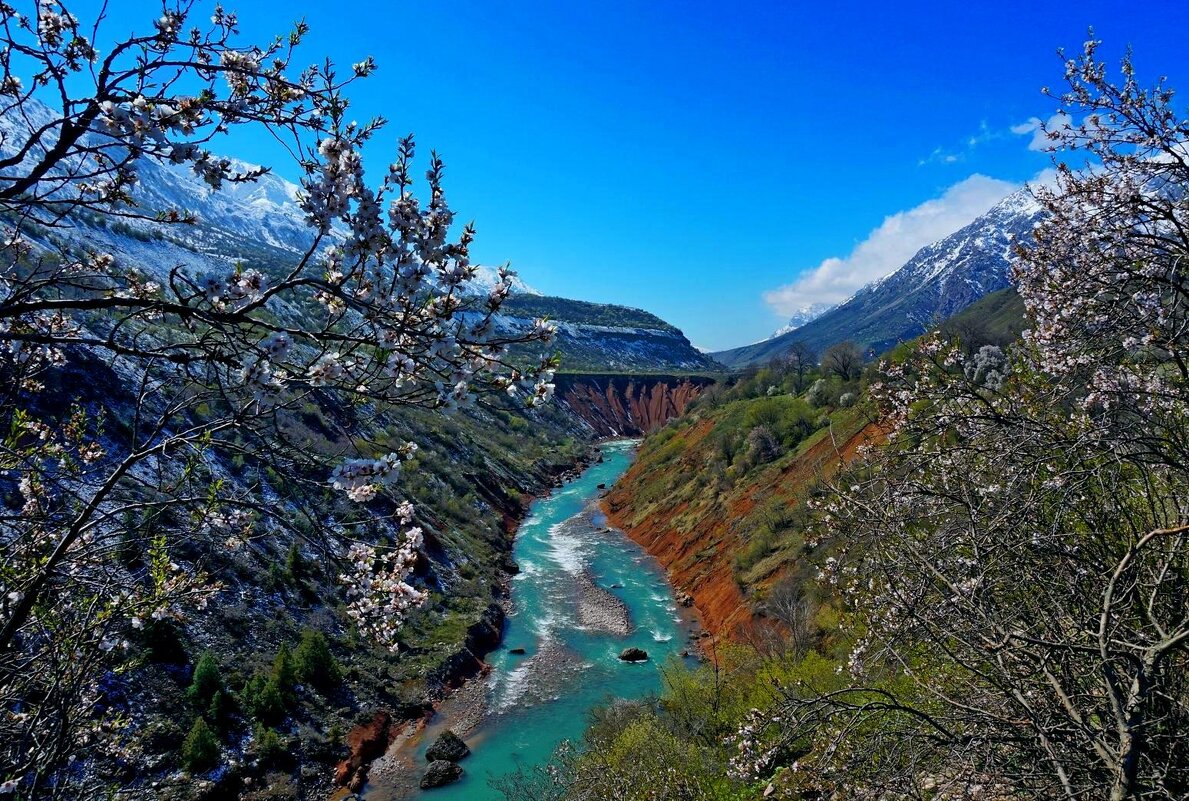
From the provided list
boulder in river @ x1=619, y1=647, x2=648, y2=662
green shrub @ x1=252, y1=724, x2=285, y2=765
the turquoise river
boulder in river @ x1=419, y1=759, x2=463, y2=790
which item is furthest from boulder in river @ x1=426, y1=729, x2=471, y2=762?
boulder in river @ x1=619, y1=647, x2=648, y2=662

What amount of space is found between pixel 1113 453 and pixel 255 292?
705 cm

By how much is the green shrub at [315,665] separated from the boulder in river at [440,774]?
240 inches

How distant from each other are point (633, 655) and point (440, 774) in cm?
1081

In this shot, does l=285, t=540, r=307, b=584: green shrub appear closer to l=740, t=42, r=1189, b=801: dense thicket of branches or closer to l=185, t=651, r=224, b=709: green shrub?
l=185, t=651, r=224, b=709: green shrub

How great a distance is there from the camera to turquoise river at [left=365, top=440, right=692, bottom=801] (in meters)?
21.3

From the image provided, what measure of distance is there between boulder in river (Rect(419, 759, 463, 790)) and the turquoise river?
23cm

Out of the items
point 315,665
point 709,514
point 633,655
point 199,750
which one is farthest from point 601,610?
point 199,750

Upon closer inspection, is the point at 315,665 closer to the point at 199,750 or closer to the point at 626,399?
the point at 199,750

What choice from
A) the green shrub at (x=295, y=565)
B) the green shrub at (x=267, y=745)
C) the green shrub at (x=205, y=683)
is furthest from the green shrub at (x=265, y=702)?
the green shrub at (x=295, y=565)

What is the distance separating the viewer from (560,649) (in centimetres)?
2955

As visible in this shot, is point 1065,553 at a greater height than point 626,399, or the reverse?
point 626,399

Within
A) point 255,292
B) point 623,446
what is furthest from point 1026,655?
point 623,446

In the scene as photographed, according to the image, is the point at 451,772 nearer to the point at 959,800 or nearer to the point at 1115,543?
the point at 959,800

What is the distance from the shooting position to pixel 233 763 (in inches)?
734
